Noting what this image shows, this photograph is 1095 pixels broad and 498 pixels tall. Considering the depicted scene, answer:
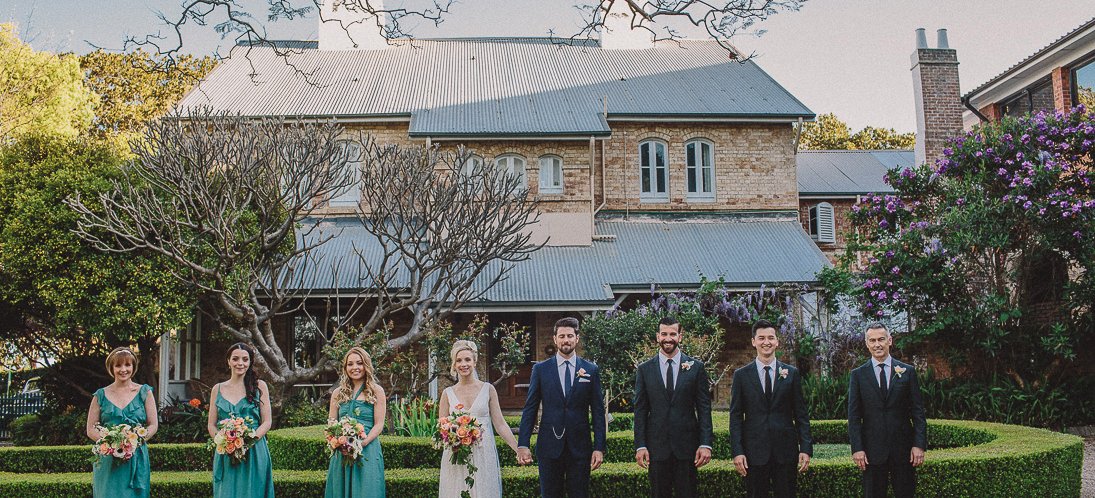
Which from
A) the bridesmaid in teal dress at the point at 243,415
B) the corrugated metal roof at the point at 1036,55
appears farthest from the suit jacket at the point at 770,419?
the corrugated metal roof at the point at 1036,55

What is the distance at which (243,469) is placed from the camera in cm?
697

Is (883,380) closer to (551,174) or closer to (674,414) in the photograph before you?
(674,414)

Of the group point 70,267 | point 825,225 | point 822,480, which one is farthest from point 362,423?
point 825,225

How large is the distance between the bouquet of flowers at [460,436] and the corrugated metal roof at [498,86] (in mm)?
14922

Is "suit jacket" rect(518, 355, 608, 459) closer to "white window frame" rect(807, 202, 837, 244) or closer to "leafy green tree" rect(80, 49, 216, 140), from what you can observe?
"white window frame" rect(807, 202, 837, 244)

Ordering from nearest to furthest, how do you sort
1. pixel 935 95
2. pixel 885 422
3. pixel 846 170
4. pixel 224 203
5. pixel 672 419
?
pixel 672 419 → pixel 885 422 → pixel 224 203 → pixel 935 95 → pixel 846 170

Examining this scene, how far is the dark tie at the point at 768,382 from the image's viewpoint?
258 inches

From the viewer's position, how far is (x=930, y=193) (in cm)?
1645

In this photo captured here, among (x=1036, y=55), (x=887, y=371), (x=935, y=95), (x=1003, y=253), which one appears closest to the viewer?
(x=887, y=371)

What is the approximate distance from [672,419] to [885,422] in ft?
5.63

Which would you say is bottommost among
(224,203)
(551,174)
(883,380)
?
(883,380)

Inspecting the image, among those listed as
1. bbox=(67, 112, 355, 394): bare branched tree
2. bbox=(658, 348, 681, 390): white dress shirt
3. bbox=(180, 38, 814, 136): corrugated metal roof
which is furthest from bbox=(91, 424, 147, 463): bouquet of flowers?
bbox=(180, 38, 814, 136): corrugated metal roof

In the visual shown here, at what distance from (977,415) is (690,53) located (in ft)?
49.4

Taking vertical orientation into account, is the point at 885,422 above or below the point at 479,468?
above
